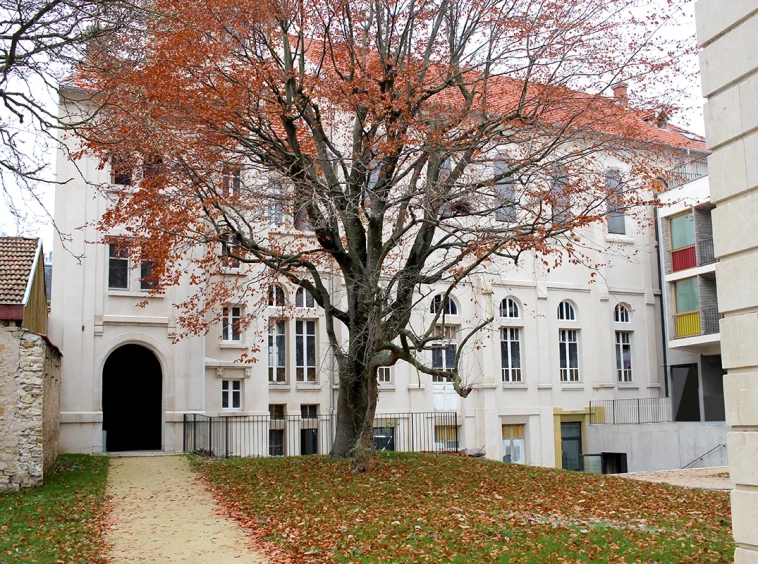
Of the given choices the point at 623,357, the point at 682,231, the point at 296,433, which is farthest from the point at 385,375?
the point at 682,231

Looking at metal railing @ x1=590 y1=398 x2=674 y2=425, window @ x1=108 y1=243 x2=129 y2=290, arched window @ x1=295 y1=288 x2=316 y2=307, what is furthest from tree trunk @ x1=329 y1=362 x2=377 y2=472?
metal railing @ x1=590 y1=398 x2=674 y2=425

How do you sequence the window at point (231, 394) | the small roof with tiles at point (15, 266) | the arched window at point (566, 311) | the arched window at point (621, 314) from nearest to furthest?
the small roof with tiles at point (15, 266), the window at point (231, 394), the arched window at point (566, 311), the arched window at point (621, 314)

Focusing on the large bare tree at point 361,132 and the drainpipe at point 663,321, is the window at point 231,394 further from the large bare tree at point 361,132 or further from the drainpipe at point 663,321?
the drainpipe at point 663,321

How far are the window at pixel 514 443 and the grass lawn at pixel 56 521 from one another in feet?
59.5

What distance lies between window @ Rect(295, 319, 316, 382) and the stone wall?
13149 millimetres

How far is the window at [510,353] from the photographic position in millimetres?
33719

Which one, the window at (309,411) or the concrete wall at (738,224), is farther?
the window at (309,411)

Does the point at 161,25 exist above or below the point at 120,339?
above

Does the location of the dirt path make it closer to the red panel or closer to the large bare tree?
the large bare tree

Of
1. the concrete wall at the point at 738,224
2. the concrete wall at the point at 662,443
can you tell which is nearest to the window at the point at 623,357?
the concrete wall at the point at 662,443

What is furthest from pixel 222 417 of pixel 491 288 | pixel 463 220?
pixel 491 288

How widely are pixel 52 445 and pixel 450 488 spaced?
1094 cm

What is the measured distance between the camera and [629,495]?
1508 cm

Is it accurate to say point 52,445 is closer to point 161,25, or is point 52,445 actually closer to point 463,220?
point 161,25
